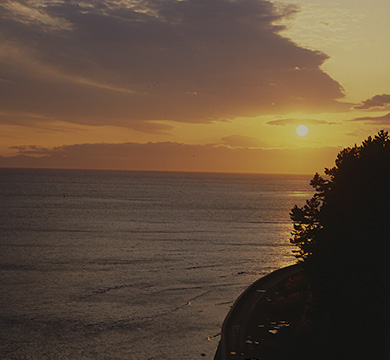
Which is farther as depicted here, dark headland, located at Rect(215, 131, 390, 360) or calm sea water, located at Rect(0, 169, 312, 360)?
calm sea water, located at Rect(0, 169, 312, 360)

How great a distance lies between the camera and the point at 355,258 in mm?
23922

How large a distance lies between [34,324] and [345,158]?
24.5 m

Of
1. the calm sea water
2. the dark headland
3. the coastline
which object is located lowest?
the calm sea water

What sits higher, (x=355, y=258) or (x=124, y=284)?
(x=355, y=258)

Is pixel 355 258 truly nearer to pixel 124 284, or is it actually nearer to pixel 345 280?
pixel 345 280

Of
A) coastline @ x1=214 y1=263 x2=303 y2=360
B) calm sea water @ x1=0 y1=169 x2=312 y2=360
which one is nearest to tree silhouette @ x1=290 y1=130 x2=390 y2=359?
coastline @ x1=214 y1=263 x2=303 y2=360

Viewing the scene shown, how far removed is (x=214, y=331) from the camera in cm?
3362

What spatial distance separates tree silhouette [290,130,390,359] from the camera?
23.5 meters

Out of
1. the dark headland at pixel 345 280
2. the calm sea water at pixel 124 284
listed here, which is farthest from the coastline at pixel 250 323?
the calm sea water at pixel 124 284

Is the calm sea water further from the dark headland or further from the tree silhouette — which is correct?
the tree silhouette

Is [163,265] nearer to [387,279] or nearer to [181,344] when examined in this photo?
[181,344]

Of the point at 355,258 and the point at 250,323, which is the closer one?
the point at 355,258

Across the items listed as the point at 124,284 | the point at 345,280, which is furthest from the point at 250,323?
the point at 124,284

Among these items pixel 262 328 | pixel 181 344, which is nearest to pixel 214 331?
pixel 181 344
